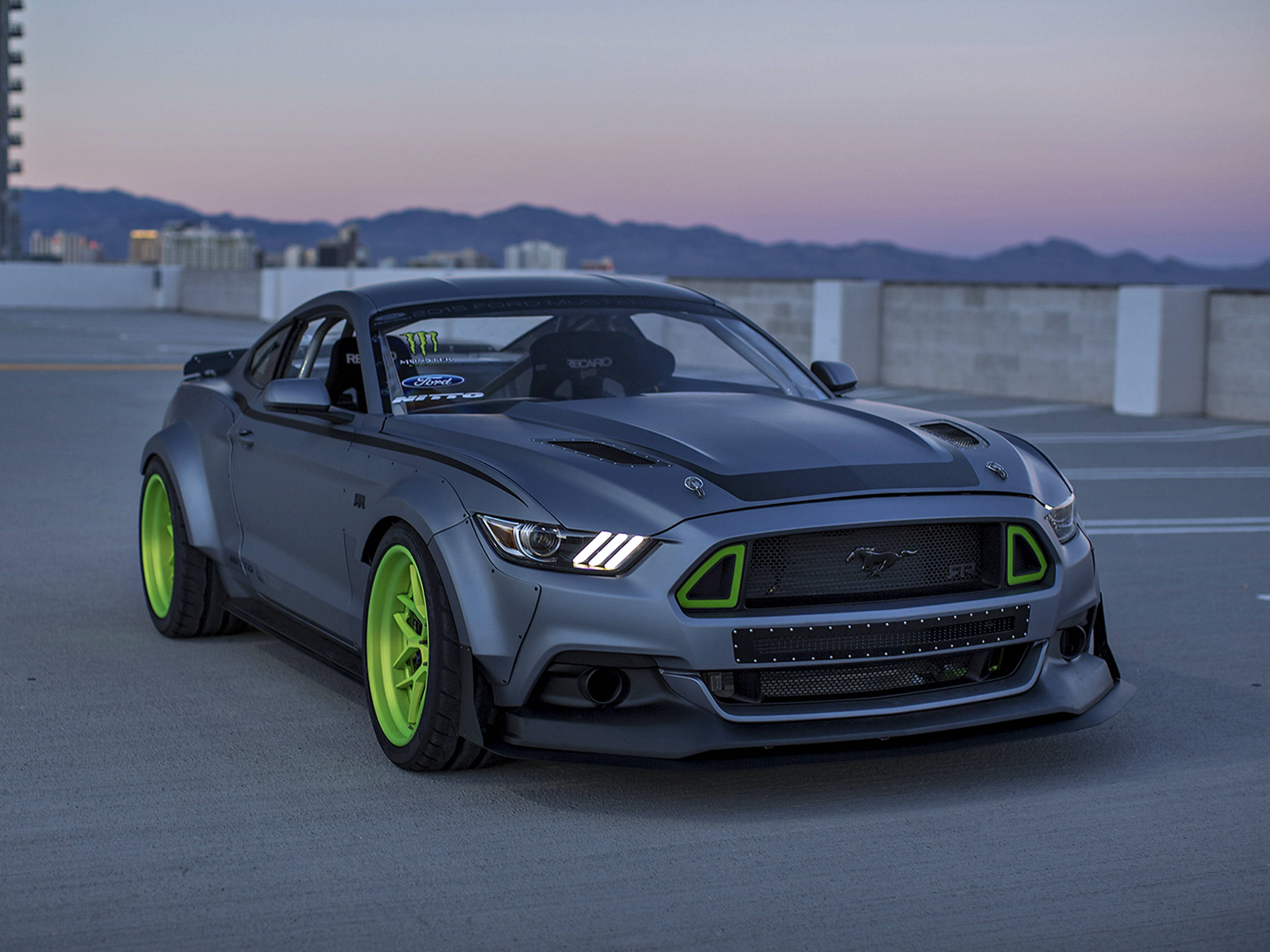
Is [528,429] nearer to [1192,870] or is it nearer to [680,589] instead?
[680,589]

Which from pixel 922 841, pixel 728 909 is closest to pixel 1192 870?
pixel 922 841

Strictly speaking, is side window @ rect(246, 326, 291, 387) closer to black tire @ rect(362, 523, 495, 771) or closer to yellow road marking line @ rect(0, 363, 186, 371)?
black tire @ rect(362, 523, 495, 771)

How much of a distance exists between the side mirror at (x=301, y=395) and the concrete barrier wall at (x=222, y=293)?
1692 inches

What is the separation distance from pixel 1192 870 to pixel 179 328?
3860cm

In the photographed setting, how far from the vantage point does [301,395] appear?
5.21 metres

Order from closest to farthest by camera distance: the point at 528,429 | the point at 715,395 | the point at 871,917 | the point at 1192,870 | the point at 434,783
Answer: the point at 871,917 < the point at 1192,870 < the point at 434,783 < the point at 528,429 < the point at 715,395

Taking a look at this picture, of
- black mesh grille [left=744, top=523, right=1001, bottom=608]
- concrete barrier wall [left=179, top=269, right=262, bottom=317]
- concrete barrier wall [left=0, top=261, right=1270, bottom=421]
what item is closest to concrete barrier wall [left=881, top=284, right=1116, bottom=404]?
concrete barrier wall [left=0, top=261, right=1270, bottom=421]

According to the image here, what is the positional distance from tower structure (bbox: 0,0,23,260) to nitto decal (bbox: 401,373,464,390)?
607ft

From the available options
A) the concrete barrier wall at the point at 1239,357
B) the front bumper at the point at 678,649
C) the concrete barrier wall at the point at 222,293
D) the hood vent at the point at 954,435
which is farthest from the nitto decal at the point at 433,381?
the concrete barrier wall at the point at 222,293

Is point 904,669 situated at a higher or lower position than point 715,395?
lower

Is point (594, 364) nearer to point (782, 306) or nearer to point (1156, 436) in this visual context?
point (1156, 436)

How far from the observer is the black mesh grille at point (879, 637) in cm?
408

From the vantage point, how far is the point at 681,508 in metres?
4.11

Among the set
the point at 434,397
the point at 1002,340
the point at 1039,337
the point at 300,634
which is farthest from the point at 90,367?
the point at 434,397
